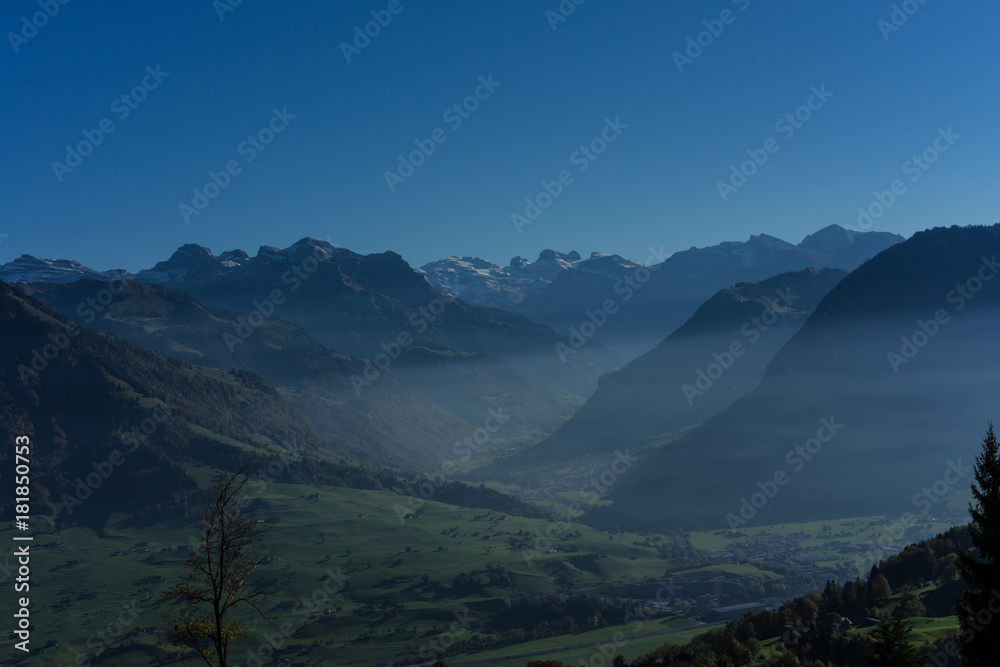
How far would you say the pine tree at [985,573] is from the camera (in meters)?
34.8

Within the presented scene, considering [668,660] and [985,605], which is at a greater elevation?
[985,605]

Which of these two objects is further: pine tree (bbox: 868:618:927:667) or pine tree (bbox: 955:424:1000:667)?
pine tree (bbox: 868:618:927:667)

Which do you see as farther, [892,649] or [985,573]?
[892,649]

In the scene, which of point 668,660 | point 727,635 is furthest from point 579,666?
point 668,660

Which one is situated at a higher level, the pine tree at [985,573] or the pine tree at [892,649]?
the pine tree at [985,573]

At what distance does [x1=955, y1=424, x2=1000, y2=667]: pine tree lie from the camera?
114 feet

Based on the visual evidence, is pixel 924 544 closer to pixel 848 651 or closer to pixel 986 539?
pixel 848 651

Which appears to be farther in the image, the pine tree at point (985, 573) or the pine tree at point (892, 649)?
the pine tree at point (892, 649)

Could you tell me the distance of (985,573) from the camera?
115ft

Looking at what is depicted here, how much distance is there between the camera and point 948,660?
89750 millimetres

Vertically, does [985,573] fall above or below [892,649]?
above

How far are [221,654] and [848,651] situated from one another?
94830 millimetres

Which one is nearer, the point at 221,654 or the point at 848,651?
the point at 221,654

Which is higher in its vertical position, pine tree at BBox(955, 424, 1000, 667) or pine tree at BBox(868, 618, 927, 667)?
pine tree at BBox(955, 424, 1000, 667)
